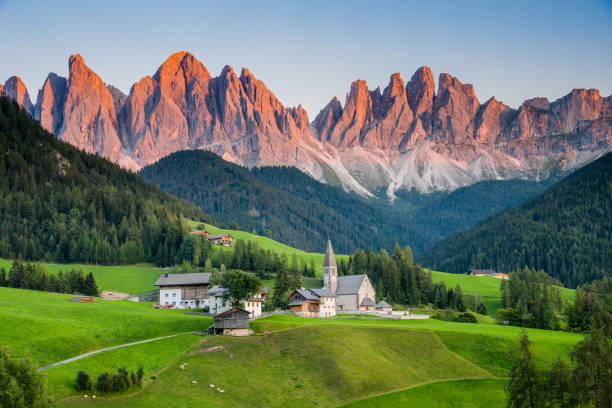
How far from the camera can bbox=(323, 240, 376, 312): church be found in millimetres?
132625

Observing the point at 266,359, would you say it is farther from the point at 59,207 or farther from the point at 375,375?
the point at 59,207

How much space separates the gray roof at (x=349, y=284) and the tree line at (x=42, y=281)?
5471cm

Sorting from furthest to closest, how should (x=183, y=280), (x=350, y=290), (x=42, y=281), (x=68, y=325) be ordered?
(x=350, y=290) → (x=183, y=280) → (x=42, y=281) → (x=68, y=325)

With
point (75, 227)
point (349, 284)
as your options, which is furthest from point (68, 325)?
point (75, 227)

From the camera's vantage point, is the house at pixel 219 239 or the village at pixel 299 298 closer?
the village at pixel 299 298

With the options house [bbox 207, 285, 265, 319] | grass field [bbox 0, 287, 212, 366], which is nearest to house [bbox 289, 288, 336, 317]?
house [bbox 207, 285, 265, 319]

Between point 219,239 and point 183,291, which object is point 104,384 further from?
point 219,239

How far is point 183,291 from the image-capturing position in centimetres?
12638

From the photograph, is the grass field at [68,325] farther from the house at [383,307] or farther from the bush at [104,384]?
the house at [383,307]

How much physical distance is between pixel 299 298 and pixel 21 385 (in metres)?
75.0

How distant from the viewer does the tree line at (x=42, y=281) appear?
4481 inches

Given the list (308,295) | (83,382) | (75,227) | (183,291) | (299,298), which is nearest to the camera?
(83,382)

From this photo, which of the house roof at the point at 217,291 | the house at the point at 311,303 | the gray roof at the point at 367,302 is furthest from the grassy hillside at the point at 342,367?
the gray roof at the point at 367,302

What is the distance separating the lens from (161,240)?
176250mm
